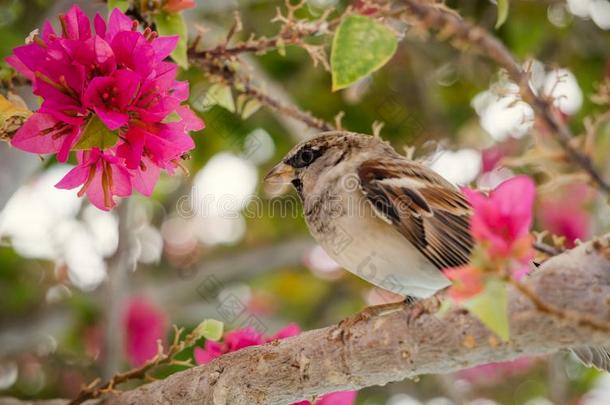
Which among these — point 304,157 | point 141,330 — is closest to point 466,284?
point 304,157

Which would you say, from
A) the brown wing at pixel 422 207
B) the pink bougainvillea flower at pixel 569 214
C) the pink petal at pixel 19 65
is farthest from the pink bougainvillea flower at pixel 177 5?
the pink bougainvillea flower at pixel 569 214

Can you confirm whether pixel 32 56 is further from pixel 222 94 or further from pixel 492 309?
pixel 492 309

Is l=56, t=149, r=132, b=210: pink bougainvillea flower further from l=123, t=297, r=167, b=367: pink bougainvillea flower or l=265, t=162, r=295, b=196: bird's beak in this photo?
l=123, t=297, r=167, b=367: pink bougainvillea flower

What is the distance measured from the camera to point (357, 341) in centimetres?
140

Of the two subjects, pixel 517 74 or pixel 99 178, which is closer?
pixel 517 74

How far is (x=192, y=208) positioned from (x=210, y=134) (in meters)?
0.33

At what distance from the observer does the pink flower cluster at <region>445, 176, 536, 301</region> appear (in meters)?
1.08

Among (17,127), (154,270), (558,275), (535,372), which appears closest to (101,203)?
(17,127)

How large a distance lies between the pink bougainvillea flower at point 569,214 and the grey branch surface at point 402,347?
189 centimetres

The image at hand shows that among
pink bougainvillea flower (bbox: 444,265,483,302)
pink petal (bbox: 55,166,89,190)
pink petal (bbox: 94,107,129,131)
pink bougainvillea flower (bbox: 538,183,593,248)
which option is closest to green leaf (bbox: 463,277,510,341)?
pink bougainvillea flower (bbox: 444,265,483,302)

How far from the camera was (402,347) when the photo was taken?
132cm

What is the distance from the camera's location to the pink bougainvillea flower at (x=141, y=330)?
11.6 ft

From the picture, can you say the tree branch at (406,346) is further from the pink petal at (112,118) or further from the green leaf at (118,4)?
the green leaf at (118,4)

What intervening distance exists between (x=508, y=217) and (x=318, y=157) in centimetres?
107
